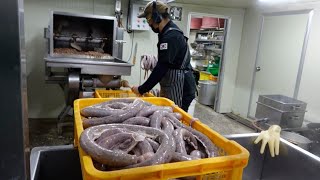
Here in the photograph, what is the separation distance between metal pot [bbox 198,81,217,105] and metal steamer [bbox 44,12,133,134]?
2.53m

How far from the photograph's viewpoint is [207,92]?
17.3ft

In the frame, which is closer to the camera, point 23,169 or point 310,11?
point 23,169

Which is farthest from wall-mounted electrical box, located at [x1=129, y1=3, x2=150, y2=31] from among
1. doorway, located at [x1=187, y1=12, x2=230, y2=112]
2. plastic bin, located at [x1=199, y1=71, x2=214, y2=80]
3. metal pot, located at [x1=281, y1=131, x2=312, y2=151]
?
metal pot, located at [x1=281, y1=131, x2=312, y2=151]

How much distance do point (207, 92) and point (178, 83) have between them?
3.07 metres

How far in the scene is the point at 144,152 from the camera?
756 mm

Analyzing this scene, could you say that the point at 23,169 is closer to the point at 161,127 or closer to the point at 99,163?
the point at 99,163

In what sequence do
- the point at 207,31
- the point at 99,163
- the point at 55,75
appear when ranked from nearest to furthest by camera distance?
1. the point at 99,163
2. the point at 55,75
3. the point at 207,31

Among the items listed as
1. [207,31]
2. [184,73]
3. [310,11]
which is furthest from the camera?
[207,31]

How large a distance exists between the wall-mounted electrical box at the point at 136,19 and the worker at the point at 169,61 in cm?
151

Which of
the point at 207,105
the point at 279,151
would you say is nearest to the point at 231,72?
the point at 207,105

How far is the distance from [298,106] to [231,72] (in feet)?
6.55

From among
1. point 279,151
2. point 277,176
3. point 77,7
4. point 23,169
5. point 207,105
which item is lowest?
point 207,105

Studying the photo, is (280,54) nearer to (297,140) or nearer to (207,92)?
(207,92)

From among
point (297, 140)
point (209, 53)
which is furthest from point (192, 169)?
point (209, 53)
